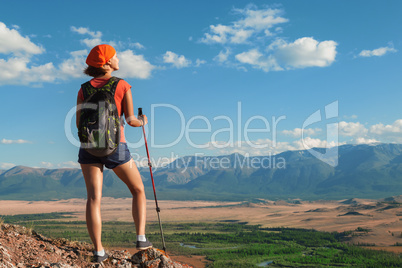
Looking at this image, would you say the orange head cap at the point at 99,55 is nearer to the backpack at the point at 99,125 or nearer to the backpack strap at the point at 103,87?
the backpack strap at the point at 103,87

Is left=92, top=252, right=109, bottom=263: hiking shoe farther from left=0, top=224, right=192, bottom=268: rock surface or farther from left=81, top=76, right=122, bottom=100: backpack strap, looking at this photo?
left=81, top=76, right=122, bottom=100: backpack strap

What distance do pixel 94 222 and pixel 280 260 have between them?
63.5 meters

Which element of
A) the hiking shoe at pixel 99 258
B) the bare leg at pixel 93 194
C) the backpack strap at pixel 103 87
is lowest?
the hiking shoe at pixel 99 258

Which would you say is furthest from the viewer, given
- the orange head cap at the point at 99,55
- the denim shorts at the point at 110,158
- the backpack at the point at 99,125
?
the orange head cap at the point at 99,55

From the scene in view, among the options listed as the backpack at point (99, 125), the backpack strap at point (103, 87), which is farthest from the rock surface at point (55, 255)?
the backpack strap at point (103, 87)

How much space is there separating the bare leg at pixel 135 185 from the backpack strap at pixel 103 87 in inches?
40.4

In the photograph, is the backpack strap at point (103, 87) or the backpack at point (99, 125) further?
the backpack strap at point (103, 87)

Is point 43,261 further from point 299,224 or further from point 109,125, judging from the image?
point 299,224

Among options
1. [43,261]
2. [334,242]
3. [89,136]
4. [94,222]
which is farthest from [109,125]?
[334,242]

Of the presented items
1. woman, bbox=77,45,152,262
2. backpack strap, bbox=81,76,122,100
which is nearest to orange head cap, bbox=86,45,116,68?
woman, bbox=77,45,152,262

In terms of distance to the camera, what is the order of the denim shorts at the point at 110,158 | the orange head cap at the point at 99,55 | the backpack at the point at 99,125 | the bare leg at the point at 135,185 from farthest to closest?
the orange head cap at the point at 99,55 < the bare leg at the point at 135,185 < the denim shorts at the point at 110,158 < the backpack at the point at 99,125

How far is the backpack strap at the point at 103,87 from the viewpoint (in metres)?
4.69

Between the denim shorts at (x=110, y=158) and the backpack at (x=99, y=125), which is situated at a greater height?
the backpack at (x=99, y=125)

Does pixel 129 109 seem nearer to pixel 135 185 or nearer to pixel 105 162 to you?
pixel 105 162
